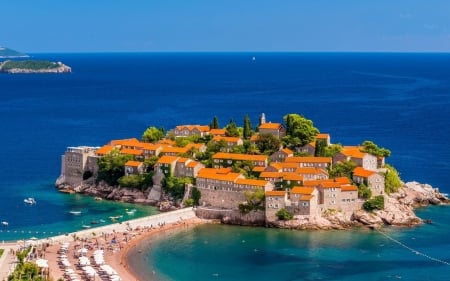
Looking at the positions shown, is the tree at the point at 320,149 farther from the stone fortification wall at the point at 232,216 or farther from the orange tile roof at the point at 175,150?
the orange tile roof at the point at 175,150

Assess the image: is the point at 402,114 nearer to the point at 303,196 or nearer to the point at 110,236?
the point at 303,196

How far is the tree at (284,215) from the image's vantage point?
71.2 m

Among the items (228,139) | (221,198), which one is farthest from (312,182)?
(228,139)

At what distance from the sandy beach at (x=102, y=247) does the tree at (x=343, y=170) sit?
43.8 ft

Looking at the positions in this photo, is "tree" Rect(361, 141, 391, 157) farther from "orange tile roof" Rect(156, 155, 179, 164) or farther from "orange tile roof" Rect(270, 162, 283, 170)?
"orange tile roof" Rect(156, 155, 179, 164)

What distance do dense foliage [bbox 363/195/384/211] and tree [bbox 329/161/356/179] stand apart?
3.96m

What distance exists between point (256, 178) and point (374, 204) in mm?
11305

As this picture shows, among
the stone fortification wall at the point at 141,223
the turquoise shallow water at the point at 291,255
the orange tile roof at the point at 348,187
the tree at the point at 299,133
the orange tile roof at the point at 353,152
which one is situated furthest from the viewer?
the tree at the point at 299,133

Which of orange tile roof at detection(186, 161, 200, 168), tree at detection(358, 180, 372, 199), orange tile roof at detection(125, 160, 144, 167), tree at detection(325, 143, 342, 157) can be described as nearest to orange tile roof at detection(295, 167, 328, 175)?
tree at detection(358, 180, 372, 199)

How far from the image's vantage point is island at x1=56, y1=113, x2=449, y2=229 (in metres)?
72.4

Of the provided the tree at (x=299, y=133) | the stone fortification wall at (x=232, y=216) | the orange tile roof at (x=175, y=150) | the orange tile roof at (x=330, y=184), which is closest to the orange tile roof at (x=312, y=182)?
the orange tile roof at (x=330, y=184)

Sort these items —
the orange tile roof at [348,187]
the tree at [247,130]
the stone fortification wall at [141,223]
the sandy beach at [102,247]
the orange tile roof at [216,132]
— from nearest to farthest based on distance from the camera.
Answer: the sandy beach at [102,247], the stone fortification wall at [141,223], the orange tile roof at [348,187], the tree at [247,130], the orange tile roof at [216,132]

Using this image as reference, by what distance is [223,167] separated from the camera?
80.3 metres

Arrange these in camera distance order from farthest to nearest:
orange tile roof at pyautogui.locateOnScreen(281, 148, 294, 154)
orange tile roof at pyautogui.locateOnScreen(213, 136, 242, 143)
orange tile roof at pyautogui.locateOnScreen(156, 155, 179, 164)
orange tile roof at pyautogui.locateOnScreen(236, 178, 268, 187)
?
orange tile roof at pyautogui.locateOnScreen(213, 136, 242, 143)
orange tile roof at pyautogui.locateOnScreen(281, 148, 294, 154)
orange tile roof at pyautogui.locateOnScreen(156, 155, 179, 164)
orange tile roof at pyautogui.locateOnScreen(236, 178, 268, 187)
